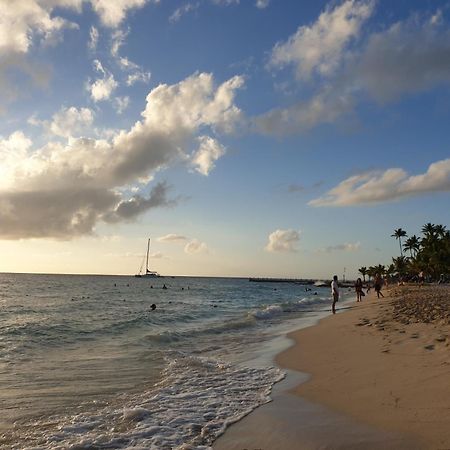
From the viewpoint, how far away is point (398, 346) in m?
10.5

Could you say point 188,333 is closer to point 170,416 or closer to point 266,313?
point 266,313

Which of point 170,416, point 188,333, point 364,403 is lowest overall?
point 188,333

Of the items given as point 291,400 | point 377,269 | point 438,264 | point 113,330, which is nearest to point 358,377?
point 291,400

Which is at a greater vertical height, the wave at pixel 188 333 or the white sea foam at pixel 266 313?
the white sea foam at pixel 266 313

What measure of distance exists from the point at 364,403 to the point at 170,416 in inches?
127

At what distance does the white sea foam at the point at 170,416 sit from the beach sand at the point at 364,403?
43cm

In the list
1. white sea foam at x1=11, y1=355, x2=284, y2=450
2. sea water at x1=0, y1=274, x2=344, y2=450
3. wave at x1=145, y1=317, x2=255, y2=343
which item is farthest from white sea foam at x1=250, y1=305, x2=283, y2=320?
white sea foam at x1=11, y1=355, x2=284, y2=450

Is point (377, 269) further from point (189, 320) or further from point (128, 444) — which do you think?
point (128, 444)

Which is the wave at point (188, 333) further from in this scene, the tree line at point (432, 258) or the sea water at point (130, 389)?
the tree line at point (432, 258)

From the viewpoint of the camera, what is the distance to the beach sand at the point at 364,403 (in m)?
5.14

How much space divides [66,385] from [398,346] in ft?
27.4

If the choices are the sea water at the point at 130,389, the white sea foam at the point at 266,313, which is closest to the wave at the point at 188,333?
the sea water at the point at 130,389

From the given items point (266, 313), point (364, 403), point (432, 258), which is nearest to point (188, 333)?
point (266, 313)

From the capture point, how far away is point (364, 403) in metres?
6.49
